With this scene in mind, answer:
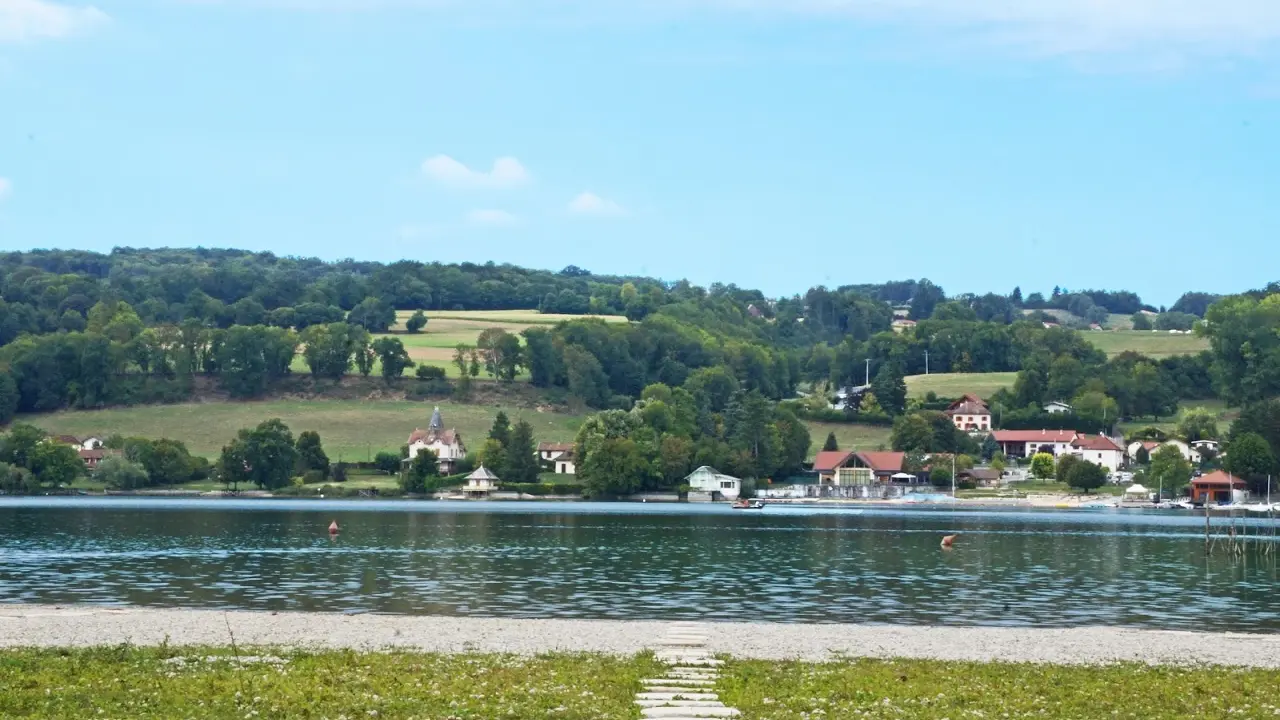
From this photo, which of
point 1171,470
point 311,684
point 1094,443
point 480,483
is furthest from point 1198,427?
point 311,684

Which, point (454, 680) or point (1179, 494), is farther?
point (1179, 494)

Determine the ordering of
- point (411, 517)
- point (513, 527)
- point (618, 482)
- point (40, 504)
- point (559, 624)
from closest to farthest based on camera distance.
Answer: point (559, 624)
point (513, 527)
point (411, 517)
point (40, 504)
point (618, 482)

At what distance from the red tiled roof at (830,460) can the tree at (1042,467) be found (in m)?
20.0

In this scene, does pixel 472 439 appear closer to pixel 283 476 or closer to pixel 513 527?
pixel 283 476

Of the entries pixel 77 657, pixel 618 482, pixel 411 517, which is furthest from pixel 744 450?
pixel 77 657

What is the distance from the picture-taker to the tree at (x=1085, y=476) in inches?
6427

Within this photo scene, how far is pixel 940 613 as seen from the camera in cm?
4478

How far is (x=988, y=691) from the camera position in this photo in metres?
25.6

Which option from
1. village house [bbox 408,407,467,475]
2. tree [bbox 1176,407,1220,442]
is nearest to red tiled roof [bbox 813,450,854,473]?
village house [bbox 408,407,467,475]

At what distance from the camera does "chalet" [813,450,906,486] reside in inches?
A: 6969

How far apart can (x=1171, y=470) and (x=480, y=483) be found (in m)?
68.8

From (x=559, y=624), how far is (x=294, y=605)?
974 cm

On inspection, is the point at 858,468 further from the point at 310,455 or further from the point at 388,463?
the point at 310,455

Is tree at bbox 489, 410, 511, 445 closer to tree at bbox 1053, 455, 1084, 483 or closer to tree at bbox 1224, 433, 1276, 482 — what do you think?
tree at bbox 1053, 455, 1084, 483
